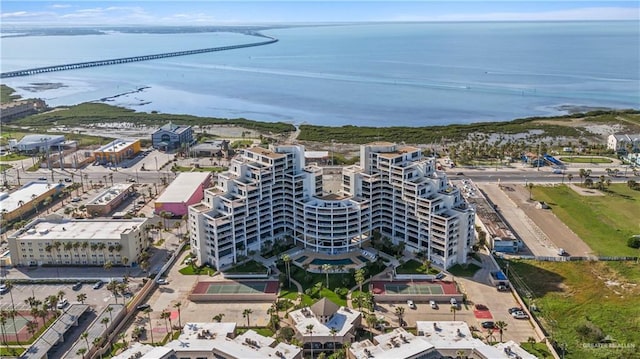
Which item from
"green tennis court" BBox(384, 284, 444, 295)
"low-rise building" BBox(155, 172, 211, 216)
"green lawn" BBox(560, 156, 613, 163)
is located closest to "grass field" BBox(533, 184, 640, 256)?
"green lawn" BBox(560, 156, 613, 163)

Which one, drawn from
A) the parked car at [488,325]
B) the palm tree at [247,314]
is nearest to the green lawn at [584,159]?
the parked car at [488,325]

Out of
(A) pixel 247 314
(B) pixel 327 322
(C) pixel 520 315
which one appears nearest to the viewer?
(B) pixel 327 322

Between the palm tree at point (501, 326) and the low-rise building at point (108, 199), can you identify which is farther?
the low-rise building at point (108, 199)

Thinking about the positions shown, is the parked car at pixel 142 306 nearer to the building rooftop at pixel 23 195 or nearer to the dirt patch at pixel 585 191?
the building rooftop at pixel 23 195

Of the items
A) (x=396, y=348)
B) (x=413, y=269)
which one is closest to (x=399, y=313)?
(x=396, y=348)

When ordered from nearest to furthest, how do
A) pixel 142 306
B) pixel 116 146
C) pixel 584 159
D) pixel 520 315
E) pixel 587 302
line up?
pixel 520 315
pixel 142 306
pixel 587 302
pixel 584 159
pixel 116 146

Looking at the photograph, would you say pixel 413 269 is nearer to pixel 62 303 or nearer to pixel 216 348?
pixel 216 348

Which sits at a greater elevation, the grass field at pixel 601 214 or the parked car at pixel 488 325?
the grass field at pixel 601 214

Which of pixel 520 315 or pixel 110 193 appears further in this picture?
pixel 110 193
